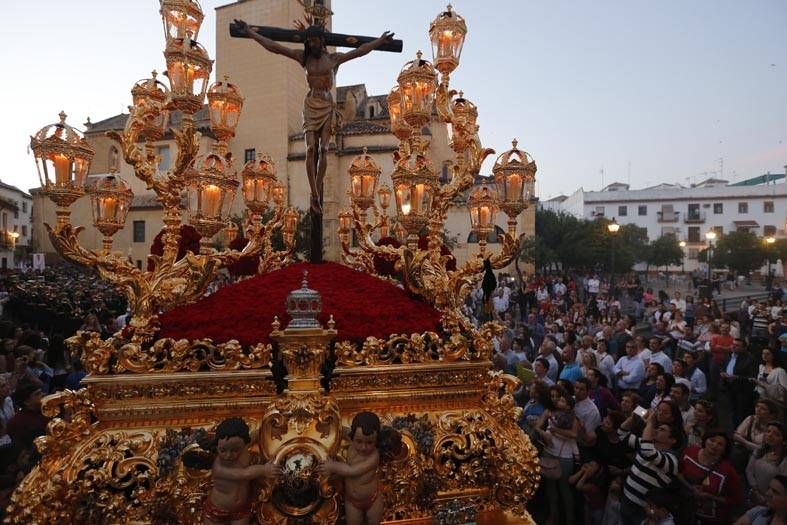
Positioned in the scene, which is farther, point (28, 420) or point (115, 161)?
point (115, 161)

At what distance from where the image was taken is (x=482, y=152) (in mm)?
4953

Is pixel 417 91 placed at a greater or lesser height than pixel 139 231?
lesser

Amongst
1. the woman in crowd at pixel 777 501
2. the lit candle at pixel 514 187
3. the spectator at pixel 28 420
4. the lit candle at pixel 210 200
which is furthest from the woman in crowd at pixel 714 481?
the spectator at pixel 28 420

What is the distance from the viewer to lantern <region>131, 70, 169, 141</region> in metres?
4.30

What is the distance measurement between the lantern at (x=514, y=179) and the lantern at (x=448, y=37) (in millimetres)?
1401

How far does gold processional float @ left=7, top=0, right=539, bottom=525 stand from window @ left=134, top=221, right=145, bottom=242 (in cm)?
2915

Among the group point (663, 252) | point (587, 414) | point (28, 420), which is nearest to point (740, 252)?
point (663, 252)

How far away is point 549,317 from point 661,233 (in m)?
50.2

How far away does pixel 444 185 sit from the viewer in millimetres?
4941

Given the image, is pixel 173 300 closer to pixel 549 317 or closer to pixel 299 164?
pixel 549 317

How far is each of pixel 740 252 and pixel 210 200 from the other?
4731 centimetres

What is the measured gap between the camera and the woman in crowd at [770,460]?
3830 millimetres

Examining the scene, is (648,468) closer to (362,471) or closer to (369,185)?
(362,471)

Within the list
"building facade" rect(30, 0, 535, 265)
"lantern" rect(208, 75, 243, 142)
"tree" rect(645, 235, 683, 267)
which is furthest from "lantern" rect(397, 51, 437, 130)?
"tree" rect(645, 235, 683, 267)
